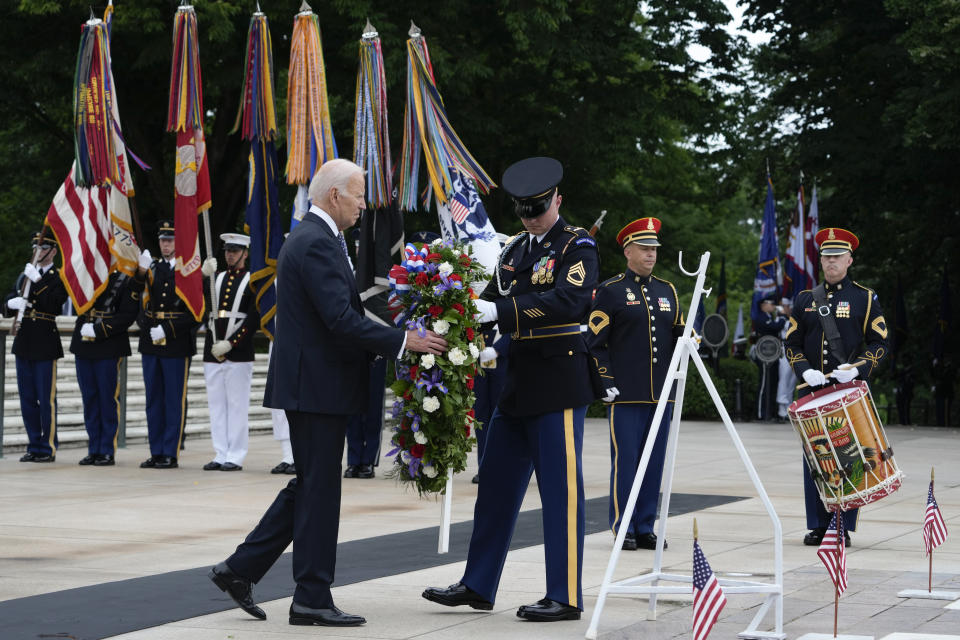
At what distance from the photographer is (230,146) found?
1113 inches

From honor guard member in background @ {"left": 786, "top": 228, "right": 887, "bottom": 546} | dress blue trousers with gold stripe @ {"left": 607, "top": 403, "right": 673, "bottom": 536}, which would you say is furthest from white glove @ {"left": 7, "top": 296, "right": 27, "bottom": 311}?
honor guard member in background @ {"left": 786, "top": 228, "right": 887, "bottom": 546}

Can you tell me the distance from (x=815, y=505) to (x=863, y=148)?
18036 millimetres

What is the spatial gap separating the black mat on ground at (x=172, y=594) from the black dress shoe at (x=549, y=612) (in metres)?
0.86

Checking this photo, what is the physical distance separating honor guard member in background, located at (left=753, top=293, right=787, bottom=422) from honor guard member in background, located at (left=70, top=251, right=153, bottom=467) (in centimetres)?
1202

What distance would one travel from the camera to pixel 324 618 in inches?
246

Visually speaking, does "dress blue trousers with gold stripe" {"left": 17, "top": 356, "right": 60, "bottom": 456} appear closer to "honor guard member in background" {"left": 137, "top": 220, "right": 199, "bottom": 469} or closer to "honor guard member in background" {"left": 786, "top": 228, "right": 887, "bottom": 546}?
"honor guard member in background" {"left": 137, "top": 220, "right": 199, "bottom": 469}

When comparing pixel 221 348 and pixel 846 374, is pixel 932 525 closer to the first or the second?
pixel 846 374

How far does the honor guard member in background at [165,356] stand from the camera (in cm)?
1383

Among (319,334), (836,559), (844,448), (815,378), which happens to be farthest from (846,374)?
(319,334)

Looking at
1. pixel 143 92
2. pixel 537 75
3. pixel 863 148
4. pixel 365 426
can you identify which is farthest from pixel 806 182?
pixel 365 426

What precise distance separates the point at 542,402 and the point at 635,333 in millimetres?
2969

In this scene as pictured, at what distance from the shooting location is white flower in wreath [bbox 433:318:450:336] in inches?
251

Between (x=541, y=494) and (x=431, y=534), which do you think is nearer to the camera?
(x=541, y=494)

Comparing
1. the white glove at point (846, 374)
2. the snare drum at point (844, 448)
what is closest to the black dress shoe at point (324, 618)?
the snare drum at point (844, 448)
